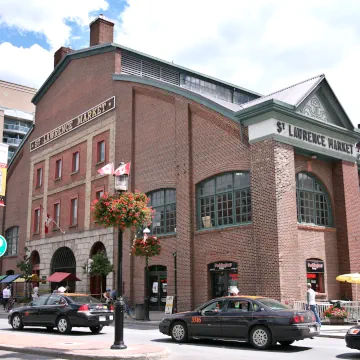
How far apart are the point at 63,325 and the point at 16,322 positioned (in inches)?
112

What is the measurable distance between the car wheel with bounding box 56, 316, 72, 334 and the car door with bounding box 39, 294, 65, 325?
263 mm

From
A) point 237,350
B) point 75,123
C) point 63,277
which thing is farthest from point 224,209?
point 75,123

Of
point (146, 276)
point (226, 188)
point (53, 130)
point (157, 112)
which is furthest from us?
point (53, 130)

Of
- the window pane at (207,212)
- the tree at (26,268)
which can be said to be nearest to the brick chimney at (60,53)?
the tree at (26,268)

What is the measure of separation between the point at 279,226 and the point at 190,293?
6.33m

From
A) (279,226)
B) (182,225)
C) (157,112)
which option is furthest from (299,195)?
(157,112)

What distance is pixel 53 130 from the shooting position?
39.6 metres

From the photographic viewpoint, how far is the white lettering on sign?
22.8 m

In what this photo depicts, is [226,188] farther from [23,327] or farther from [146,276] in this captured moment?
[23,327]

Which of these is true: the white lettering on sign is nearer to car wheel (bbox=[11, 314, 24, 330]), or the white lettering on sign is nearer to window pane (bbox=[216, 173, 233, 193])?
window pane (bbox=[216, 173, 233, 193])

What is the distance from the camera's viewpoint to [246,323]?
1409cm

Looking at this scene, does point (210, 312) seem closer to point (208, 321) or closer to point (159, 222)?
point (208, 321)

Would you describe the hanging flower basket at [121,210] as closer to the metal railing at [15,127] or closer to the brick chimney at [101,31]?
the brick chimney at [101,31]

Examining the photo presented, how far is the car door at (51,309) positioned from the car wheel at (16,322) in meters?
1.33
